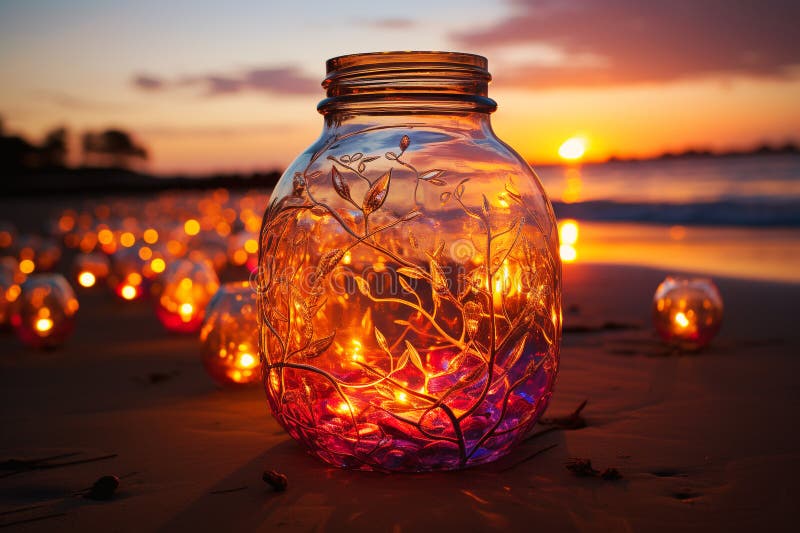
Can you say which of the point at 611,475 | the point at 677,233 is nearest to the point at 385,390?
the point at 611,475

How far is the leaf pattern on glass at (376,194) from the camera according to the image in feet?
7.53

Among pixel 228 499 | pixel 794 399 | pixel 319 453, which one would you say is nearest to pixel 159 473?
pixel 228 499

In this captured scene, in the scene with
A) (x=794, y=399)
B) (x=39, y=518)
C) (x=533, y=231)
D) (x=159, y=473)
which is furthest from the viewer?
(x=794, y=399)

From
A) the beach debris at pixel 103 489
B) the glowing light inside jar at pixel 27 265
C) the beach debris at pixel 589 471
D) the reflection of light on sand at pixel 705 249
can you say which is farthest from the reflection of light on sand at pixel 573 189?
the beach debris at pixel 103 489

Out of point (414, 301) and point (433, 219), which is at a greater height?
point (433, 219)

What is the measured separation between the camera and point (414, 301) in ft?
7.50

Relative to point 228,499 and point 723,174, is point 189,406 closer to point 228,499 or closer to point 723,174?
point 228,499

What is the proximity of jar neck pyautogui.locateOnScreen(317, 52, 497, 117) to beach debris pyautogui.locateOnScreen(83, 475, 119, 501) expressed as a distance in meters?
1.37

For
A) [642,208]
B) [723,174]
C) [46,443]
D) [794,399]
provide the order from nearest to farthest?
[46,443]
[794,399]
[642,208]
[723,174]

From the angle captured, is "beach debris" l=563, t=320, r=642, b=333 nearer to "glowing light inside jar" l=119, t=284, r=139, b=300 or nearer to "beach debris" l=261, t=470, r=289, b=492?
"beach debris" l=261, t=470, r=289, b=492

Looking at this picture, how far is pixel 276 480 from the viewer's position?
7.80 ft

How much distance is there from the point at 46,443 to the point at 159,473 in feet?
2.23

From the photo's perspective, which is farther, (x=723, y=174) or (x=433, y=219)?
(x=723, y=174)

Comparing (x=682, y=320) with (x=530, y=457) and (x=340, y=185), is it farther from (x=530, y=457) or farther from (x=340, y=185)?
(x=340, y=185)
